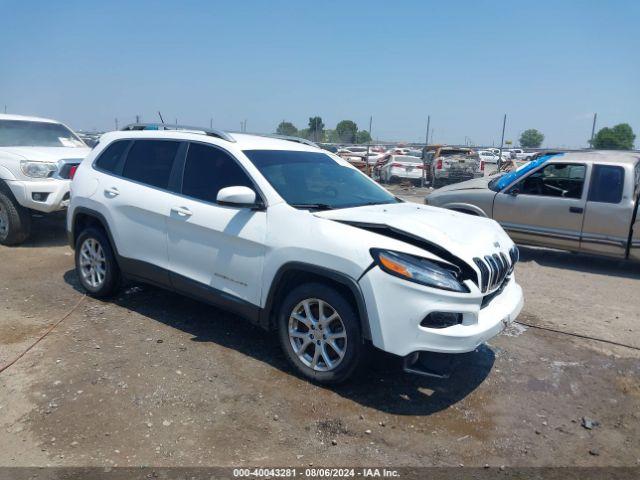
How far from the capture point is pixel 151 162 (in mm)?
5023

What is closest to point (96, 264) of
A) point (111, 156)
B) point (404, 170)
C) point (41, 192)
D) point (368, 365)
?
point (111, 156)

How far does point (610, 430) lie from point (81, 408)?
3.45 meters

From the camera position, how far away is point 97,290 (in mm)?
5426

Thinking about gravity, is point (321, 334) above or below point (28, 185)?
below

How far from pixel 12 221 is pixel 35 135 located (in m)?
1.85

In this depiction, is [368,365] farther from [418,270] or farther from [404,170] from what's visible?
[404,170]

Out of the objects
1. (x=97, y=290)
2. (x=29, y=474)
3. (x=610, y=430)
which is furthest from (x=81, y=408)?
(x=610, y=430)

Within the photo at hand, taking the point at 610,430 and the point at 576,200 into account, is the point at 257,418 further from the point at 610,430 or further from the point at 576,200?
the point at 576,200

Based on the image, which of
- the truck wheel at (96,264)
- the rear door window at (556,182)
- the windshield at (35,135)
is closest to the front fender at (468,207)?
the rear door window at (556,182)

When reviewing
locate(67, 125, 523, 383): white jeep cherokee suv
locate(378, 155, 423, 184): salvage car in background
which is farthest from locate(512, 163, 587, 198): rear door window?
locate(378, 155, 423, 184): salvage car in background

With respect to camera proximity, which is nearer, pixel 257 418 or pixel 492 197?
pixel 257 418

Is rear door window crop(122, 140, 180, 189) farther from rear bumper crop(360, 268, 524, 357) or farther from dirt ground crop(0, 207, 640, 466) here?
rear bumper crop(360, 268, 524, 357)

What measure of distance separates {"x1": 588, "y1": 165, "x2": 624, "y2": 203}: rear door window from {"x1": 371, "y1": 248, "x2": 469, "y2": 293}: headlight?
5.18 m

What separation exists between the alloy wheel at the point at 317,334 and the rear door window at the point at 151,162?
6.06 ft
